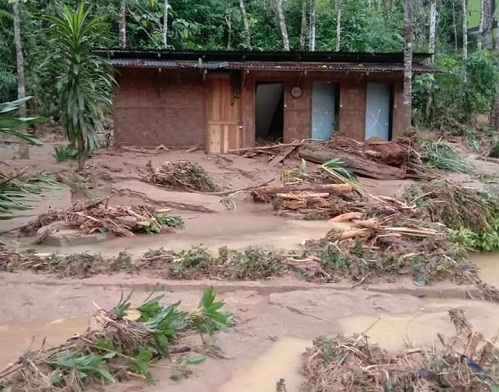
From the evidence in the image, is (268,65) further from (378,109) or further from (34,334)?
(34,334)

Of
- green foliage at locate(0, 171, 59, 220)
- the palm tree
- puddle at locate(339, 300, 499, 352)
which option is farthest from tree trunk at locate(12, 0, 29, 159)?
puddle at locate(339, 300, 499, 352)

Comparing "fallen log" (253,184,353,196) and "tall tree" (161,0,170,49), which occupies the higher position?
"tall tree" (161,0,170,49)

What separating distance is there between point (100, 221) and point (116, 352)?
4.09 m

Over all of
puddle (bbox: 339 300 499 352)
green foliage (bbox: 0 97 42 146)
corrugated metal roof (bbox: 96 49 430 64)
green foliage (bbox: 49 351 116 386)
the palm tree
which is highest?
corrugated metal roof (bbox: 96 49 430 64)

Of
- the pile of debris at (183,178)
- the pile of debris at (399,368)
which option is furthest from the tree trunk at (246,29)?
the pile of debris at (399,368)

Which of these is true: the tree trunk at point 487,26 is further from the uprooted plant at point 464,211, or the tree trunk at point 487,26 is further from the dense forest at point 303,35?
the uprooted plant at point 464,211

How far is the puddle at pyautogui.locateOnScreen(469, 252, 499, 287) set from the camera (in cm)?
740

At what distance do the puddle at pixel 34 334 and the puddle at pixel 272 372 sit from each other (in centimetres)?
149

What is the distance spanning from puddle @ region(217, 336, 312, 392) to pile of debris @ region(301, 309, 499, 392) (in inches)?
4.2

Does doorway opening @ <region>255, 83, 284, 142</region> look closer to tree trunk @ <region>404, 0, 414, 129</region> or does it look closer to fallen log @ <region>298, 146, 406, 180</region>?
tree trunk @ <region>404, 0, 414, 129</region>

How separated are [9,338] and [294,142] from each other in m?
11.3

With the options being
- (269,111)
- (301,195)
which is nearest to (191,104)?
(269,111)

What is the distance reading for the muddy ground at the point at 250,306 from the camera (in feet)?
14.3

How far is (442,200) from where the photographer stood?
363 inches
